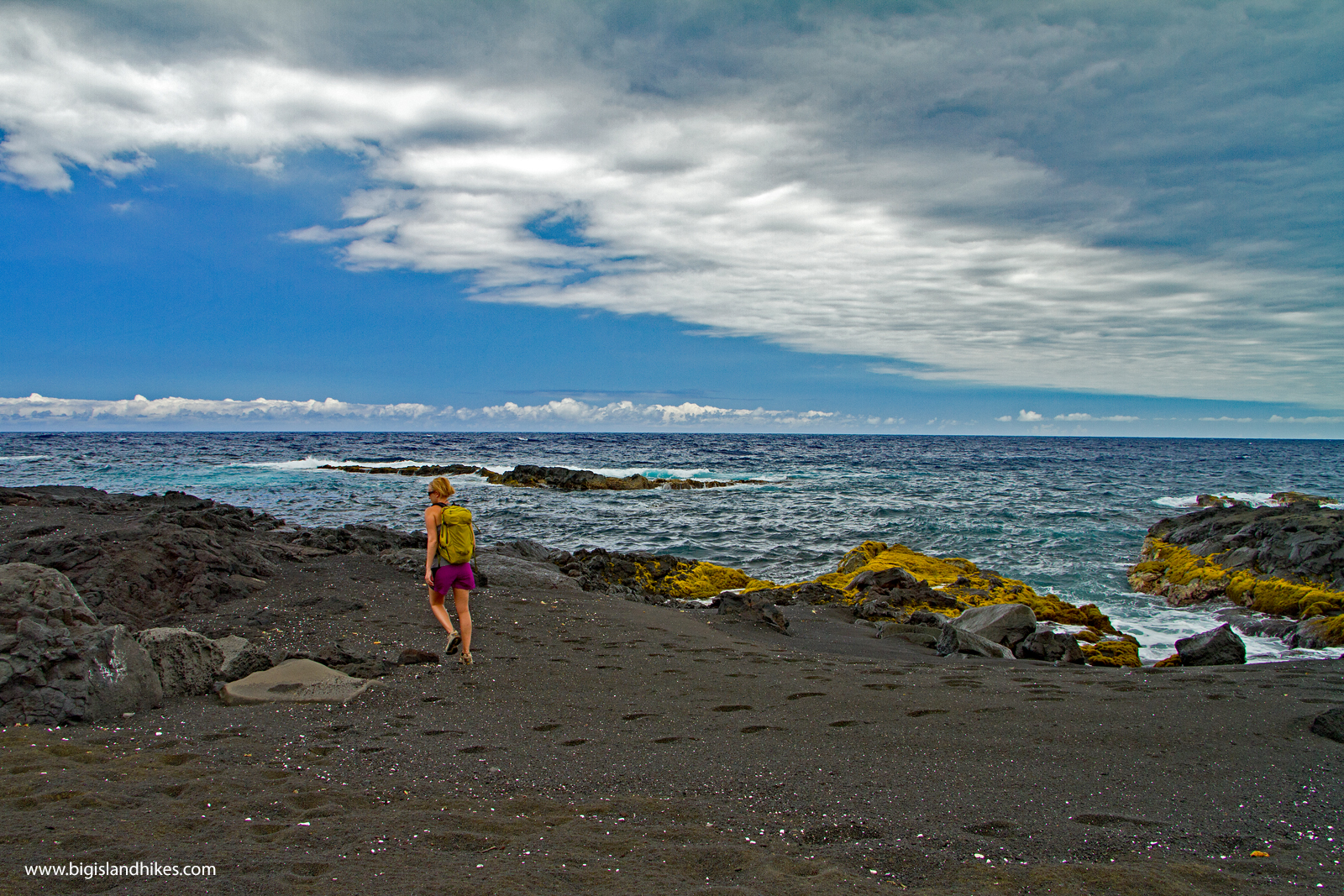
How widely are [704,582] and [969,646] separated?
263 inches

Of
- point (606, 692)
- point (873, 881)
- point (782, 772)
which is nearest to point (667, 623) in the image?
point (606, 692)

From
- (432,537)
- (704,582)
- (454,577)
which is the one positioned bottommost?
(704,582)

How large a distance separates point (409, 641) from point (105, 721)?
309 centimetres

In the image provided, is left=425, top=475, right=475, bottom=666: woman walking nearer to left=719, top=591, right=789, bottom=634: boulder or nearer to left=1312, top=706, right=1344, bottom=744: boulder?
left=719, top=591, right=789, bottom=634: boulder

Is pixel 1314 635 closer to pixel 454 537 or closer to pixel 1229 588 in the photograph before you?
pixel 1229 588

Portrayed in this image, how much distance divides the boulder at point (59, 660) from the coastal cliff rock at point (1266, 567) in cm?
1460

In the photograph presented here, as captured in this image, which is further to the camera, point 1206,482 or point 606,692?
point 1206,482

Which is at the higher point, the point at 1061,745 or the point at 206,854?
the point at 206,854

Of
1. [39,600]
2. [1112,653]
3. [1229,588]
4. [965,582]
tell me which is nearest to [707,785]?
[39,600]

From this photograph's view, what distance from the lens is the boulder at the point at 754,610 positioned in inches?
416

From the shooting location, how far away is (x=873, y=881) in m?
2.99

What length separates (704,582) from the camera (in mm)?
15031

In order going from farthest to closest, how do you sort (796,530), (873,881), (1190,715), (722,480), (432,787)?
(722,480), (796,530), (1190,715), (432,787), (873,881)

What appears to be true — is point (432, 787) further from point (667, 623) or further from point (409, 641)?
point (667, 623)
